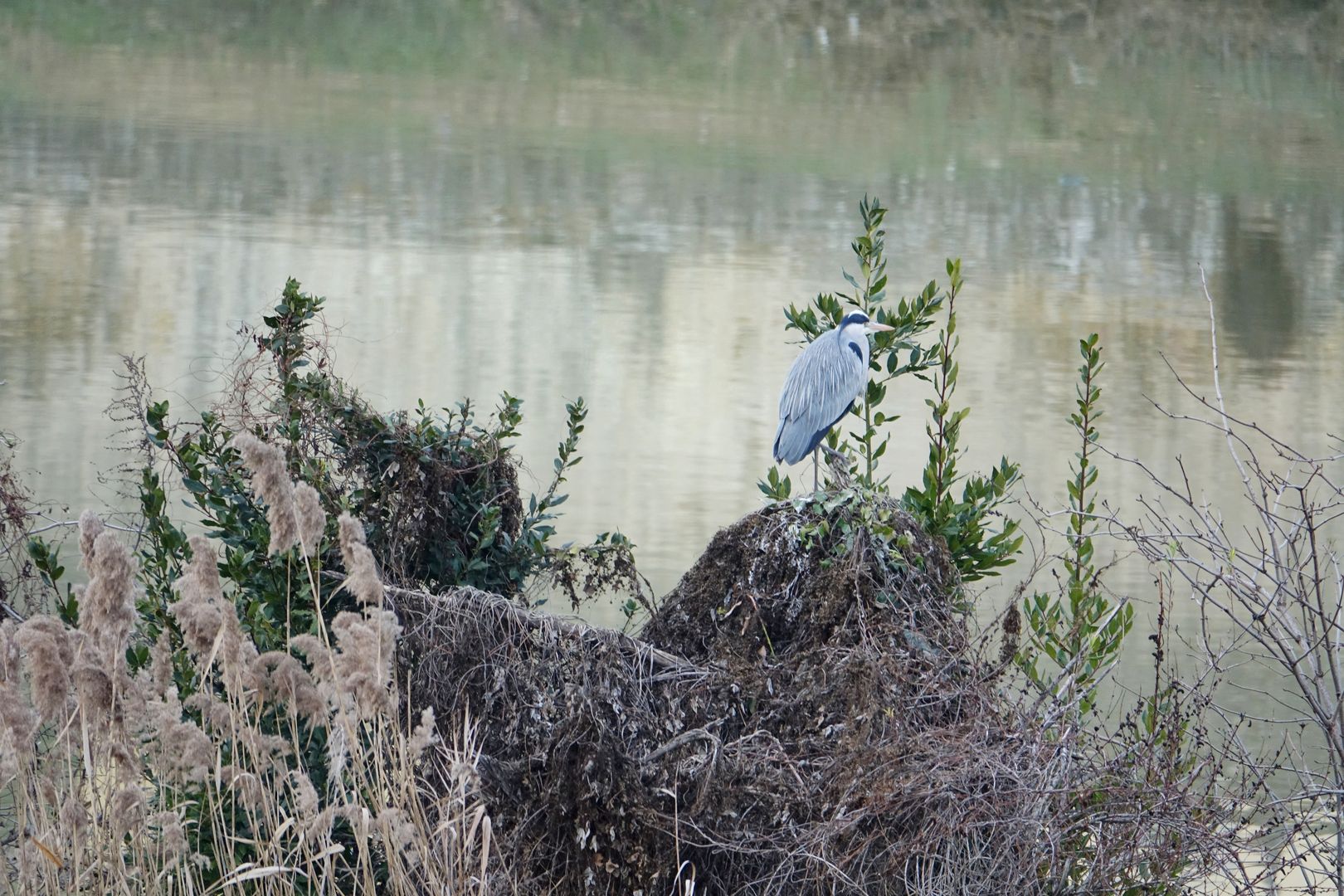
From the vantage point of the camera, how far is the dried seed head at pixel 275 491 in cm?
211

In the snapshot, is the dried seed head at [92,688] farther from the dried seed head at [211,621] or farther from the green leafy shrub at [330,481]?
the green leafy shrub at [330,481]

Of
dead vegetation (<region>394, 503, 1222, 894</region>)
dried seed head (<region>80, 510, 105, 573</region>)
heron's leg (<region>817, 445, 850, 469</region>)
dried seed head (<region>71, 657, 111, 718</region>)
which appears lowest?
dead vegetation (<region>394, 503, 1222, 894</region>)

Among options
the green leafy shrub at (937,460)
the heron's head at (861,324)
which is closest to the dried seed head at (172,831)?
the green leafy shrub at (937,460)

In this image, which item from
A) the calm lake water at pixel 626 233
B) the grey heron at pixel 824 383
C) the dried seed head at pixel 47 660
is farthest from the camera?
the calm lake water at pixel 626 233

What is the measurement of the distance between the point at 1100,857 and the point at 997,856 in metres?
0.22

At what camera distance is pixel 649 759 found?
2.81 meters

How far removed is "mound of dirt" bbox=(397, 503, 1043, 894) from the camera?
8.96ft

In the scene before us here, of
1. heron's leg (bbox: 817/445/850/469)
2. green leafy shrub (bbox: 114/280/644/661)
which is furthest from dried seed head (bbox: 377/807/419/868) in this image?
heron's leg (bbox: 817/445/850/469)

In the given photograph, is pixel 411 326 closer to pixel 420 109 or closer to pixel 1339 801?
pixel 420 109

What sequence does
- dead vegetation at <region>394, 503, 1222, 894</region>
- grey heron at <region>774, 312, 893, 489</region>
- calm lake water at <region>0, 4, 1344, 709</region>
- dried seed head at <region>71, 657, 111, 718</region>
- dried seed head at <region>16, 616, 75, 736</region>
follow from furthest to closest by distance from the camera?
calm lake water at <region>0, 4, 1344, 709</region> → grey heron at <region>774, 312, 893, 489</region> → dead vegetation at <region>394, 503, 1222, 894</region> → dried seed head at <region>71, 657, 111, 718</region> → dried seed head at <region>16, 616, 75, 736</region>

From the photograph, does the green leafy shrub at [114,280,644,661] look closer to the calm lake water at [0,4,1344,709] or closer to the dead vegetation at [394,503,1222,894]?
the dead vegetation at [394,503,1222,894]

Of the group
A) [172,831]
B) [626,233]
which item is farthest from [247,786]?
[626,233]

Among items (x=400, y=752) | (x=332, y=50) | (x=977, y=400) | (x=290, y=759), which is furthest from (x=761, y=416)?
(x=332, y=50)

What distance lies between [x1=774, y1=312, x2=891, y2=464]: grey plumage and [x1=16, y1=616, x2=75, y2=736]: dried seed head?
2.28m
